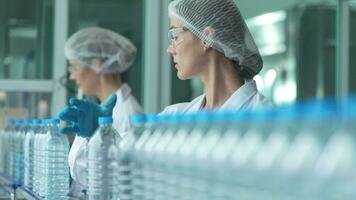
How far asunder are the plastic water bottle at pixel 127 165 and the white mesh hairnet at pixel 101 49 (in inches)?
93.8

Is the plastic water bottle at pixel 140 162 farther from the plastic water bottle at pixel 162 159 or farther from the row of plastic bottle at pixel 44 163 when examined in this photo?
the row of plastic bottle at pixel 44 163

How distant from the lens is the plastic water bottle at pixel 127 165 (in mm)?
1683

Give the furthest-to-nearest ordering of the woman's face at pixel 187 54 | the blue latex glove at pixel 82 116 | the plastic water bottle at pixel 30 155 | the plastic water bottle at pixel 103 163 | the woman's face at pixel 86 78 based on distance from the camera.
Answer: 1. the woman's face at pixel 86 78
2. the plastic water bottle at pixel 30 155
3. the woman's face at pixel 187 54
4. the blue latex glove at pixel 82 116
5. the plastic water bottle at pixel 103 163

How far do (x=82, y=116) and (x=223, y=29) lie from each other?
0.69m

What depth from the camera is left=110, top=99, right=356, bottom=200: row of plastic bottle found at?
94cm

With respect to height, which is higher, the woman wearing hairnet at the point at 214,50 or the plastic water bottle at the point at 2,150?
the woman wearing hairnet at the point at 214,50

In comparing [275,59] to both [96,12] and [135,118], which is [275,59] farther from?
[135,118]

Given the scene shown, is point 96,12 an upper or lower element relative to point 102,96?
upper

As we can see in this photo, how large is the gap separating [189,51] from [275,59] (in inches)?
115

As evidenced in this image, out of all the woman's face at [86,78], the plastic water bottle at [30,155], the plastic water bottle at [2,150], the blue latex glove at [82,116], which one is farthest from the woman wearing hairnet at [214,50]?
the plastic water bottle at [2,150]

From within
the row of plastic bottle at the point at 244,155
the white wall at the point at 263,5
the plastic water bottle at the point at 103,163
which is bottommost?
the plastic water bottle at the point at 103,163

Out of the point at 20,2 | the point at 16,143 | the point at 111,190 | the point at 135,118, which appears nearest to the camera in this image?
the point at 135,118

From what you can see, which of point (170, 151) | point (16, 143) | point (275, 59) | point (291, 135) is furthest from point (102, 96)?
point (291, 135)

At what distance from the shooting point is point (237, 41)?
8.45ft
